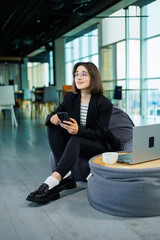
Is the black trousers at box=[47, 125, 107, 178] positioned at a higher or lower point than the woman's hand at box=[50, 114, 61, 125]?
lower

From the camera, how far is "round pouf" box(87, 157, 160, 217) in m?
1.65

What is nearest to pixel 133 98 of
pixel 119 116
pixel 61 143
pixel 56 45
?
pixel 56 45

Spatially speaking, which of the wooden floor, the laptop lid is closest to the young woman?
the wooden floor

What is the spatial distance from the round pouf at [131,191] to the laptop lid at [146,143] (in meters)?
0.14

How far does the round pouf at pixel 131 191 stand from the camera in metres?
1.65

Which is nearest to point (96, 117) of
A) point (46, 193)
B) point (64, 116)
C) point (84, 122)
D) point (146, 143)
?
point (84, 122)

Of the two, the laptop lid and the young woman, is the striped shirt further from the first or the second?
the laptop lid

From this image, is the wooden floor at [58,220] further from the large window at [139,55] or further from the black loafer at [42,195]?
the large window at [139,55]

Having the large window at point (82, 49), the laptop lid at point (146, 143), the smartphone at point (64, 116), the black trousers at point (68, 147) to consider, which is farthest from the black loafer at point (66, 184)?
the large window at point (82, 49)

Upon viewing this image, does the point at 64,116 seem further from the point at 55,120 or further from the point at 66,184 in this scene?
the point at 66,184

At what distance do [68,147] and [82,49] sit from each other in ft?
31.1

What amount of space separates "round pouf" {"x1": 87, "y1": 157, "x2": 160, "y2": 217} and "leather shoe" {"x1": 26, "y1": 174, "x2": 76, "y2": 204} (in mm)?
398

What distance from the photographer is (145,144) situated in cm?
177

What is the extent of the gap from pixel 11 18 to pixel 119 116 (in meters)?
8.19
